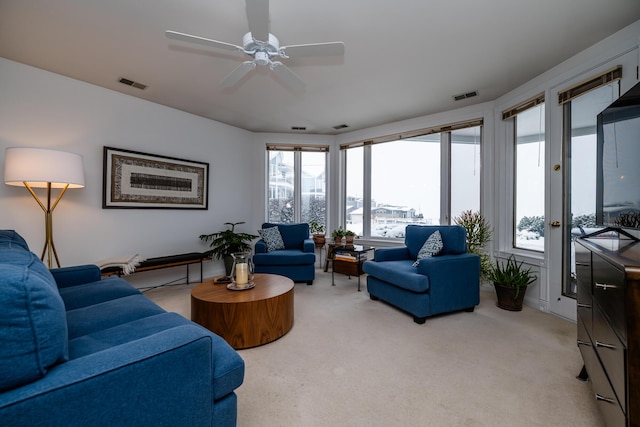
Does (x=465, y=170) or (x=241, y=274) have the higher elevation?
(x=465, y=170)

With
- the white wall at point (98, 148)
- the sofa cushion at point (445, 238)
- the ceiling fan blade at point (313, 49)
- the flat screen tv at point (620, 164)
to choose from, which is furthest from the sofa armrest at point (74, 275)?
the flat screen tv at point (620, 164)

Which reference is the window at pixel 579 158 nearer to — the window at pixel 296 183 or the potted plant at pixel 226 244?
the window at pixel 296 183

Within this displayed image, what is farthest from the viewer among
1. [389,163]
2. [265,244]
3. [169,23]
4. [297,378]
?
[389,163]

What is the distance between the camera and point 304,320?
2637mm

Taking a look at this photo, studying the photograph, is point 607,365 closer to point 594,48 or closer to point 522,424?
point 522,424

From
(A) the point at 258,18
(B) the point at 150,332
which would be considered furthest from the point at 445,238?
(B) the point at 150,332

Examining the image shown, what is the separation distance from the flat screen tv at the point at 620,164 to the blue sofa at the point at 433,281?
1.16 metres

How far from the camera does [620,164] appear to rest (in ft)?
5.29

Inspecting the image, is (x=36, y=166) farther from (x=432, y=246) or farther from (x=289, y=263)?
(x=432, y=246)

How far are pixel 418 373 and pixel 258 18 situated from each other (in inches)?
96.5

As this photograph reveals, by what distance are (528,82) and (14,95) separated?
5.42m

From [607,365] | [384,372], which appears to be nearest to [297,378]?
[384,372]

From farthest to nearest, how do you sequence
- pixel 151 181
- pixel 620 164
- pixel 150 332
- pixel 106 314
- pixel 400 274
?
pixel 151 181 → pixel 400 274 → pixel 620 164 → pixel 106 314 → pixel 150 332

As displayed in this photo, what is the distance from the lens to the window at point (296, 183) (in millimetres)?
5168
